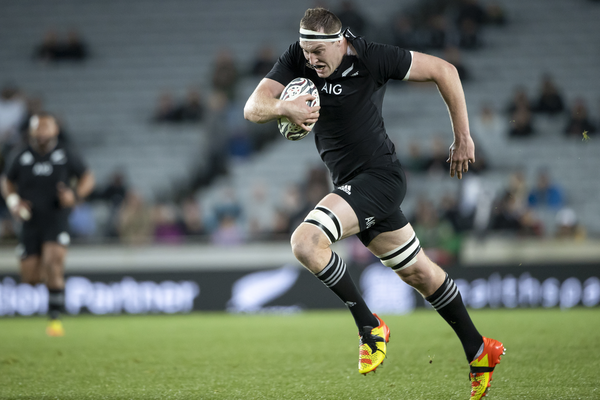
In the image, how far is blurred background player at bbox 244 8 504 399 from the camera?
429 centimetres

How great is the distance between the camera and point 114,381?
5188 millimetres

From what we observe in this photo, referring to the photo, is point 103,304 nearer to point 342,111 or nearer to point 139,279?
point 139,279

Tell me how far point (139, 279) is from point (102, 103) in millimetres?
7753

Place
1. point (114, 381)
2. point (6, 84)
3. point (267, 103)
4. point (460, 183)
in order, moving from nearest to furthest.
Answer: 1. point (267, 103)
2. point (114, 381)
3. point (460, 183)
4. point (6, 84)

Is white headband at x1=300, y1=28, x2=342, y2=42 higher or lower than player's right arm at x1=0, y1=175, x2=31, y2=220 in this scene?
higher

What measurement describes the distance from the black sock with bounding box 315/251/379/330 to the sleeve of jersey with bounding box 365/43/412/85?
1.14 meters

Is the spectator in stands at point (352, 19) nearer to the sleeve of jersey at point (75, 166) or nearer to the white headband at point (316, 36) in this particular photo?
the sleeve of jersey at point (75, 166)

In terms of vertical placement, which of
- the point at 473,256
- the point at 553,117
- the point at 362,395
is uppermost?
the point at 553,117

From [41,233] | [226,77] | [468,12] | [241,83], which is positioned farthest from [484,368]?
[468,12]

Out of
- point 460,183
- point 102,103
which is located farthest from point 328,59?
point 102,103

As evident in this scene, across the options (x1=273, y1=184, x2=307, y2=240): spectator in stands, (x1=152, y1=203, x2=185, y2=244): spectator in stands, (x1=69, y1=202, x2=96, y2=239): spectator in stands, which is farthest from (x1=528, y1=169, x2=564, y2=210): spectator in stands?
(x1=69, y1=202, x2=96, y2=239): spectator in stands

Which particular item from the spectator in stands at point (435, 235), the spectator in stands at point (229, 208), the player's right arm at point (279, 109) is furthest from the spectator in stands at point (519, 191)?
the player's right arm at point (279, 109)

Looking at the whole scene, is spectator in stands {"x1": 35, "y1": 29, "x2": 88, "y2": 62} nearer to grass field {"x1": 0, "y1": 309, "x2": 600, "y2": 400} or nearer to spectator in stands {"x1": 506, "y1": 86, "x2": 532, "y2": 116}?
grass field {"x1": 0, "y1": 309, "x2": 600, "y2": 400}

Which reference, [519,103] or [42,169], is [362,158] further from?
[519,103]
